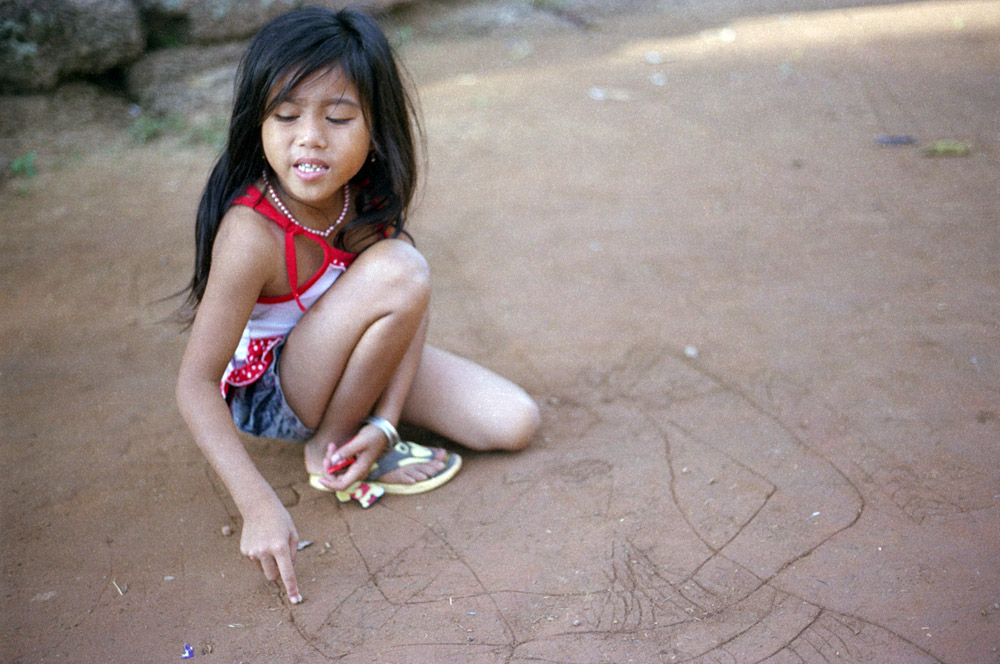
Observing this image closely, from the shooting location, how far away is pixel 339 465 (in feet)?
6.55

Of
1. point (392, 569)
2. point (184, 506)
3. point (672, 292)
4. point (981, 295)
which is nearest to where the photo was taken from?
point (392, 569)

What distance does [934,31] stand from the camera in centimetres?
584

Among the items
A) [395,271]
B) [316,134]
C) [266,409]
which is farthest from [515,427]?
[316,134]

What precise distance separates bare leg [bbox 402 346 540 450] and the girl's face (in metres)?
0.63

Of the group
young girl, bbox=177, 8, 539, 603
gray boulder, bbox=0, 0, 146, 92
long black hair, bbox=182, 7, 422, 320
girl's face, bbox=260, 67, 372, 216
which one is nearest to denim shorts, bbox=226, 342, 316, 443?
young girl, bbox=177, 8, 539, 603

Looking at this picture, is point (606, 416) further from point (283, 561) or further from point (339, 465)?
point (283, 561)

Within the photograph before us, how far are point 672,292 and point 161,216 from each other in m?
2.11

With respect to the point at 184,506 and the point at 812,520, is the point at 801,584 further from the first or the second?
the point at 184,506

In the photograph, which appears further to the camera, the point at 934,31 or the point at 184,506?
the point at 934,31

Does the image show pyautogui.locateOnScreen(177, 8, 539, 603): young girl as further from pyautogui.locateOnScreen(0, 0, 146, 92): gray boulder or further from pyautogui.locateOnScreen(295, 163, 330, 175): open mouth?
pyautogui.locateOnScreen(0, 0, 146, 92): gray boulder

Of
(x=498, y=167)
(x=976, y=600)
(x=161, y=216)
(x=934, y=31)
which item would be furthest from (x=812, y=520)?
(x=934, y=31)

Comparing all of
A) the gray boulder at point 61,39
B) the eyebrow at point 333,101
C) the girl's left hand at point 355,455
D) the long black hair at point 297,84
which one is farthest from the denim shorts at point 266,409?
the gray boulder at point 61,39

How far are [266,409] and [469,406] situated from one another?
1.67ft

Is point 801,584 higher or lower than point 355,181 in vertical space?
lower
